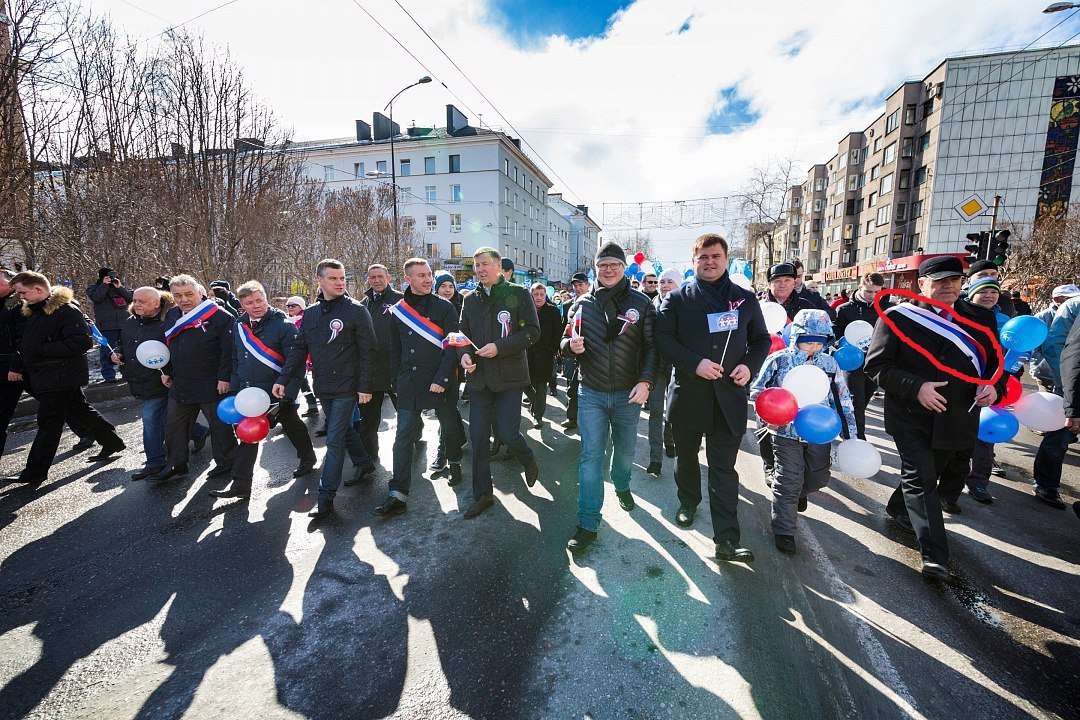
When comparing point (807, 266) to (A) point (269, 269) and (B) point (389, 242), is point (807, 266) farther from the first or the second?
(A) point (269, 269)

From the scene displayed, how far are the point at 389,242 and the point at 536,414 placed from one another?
23.2 meters

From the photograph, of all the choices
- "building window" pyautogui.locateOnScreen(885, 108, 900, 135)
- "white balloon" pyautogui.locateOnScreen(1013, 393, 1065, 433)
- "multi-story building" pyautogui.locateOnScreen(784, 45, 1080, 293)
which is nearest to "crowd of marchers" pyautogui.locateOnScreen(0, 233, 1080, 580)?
"white balloon" pyautogui.locateOnScreen(1013, 393, 1065, 433)

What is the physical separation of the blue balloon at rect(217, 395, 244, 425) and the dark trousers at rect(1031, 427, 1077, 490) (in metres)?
7.52

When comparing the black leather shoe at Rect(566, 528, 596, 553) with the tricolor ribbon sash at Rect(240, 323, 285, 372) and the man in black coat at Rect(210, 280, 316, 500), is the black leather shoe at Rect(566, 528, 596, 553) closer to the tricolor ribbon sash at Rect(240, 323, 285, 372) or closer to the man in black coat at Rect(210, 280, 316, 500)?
the man in black coat at Rect(210, 280, 316, 500)

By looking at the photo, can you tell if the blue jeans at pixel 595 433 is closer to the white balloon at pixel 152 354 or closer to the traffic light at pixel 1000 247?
the white balloon at pixel 152 354

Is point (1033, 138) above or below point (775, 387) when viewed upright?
above

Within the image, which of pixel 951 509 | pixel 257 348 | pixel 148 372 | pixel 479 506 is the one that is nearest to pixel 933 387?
pixel 951 509

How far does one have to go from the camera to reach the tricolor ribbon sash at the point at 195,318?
4.57 m

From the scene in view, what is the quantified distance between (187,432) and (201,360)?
0.86 m

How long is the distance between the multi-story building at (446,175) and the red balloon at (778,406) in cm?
3828

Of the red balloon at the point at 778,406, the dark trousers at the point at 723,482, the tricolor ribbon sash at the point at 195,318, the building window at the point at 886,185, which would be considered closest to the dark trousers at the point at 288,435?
the tricolor ribbon sash at the point at 195,318

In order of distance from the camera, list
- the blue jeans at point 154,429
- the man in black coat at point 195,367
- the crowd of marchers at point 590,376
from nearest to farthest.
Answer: the crowd of marchers at point 590,376 → the man in black coat at point 195,367 → the blue jeans at point 154,429

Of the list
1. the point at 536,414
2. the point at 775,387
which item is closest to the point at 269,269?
the point at 536,414

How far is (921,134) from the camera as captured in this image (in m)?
37.0
